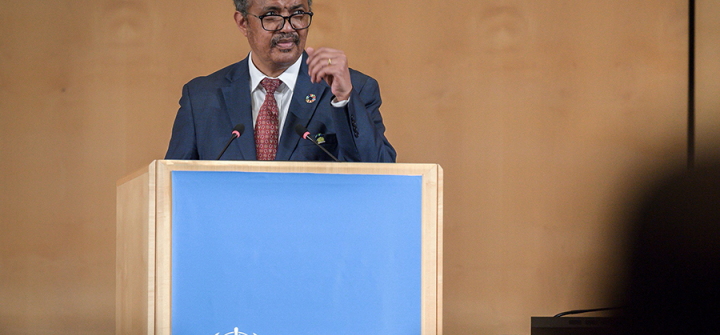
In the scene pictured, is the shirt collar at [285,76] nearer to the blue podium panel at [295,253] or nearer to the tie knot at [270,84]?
the tie knot at [270,84]

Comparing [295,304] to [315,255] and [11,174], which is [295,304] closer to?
[315,255]

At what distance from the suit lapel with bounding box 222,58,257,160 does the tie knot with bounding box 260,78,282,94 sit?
6cm

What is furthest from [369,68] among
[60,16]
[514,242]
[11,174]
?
[11,174]

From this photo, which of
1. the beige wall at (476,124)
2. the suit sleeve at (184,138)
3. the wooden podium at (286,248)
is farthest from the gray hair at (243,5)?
the beige wall at (476,124)

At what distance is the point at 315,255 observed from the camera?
1.17 m

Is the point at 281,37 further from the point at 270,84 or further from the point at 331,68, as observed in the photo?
the point at 331,68

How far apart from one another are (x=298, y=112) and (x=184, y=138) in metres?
0.36

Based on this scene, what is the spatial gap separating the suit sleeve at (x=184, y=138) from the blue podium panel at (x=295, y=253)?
686 mm

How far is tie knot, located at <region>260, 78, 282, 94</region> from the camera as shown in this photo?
1.96 meters

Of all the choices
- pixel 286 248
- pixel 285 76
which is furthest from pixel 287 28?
pixel 286 248

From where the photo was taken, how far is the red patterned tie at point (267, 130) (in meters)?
1.86

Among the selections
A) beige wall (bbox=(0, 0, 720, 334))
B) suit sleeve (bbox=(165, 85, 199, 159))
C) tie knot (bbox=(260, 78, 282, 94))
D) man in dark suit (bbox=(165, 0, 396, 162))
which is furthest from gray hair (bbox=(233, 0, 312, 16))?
beige wall (bbox=(0, 0, 720, 334))

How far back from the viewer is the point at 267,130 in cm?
188

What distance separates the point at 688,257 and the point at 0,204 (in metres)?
3.69
